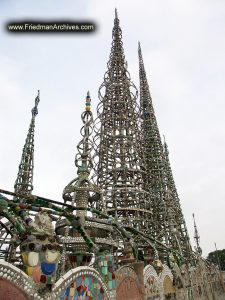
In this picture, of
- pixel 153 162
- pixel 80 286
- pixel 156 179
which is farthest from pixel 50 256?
pixel 153 162

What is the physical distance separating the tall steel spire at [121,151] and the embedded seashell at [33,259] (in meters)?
18.8

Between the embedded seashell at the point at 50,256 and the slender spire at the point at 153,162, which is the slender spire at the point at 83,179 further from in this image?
the slender spire at the point at 153,162

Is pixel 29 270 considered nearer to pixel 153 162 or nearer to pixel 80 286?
pixel 80 286

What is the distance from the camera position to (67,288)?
6.50 meters

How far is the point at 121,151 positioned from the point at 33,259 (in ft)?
76.1

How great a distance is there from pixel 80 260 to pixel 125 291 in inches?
96.4

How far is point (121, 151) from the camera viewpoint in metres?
28.8

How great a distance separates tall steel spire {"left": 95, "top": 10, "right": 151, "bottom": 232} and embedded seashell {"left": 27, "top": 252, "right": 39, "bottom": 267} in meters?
18.8

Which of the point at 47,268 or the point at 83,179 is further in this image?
the point at 83,179

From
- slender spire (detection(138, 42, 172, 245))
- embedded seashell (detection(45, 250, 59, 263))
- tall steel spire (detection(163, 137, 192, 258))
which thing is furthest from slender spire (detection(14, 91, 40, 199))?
embedded seashell (detection(45, 250, 59, 263))

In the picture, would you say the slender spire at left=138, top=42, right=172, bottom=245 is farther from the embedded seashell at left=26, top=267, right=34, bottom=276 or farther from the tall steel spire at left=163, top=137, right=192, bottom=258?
the embedded seashell at left=26, top=267, right=34, bottom=276

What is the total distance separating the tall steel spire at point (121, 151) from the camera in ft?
86.8

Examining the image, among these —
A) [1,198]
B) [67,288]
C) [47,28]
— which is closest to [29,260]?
[67,288]

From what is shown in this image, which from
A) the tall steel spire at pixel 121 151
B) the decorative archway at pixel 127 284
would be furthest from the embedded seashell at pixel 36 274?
the tall steel spire at pixel 121 151
